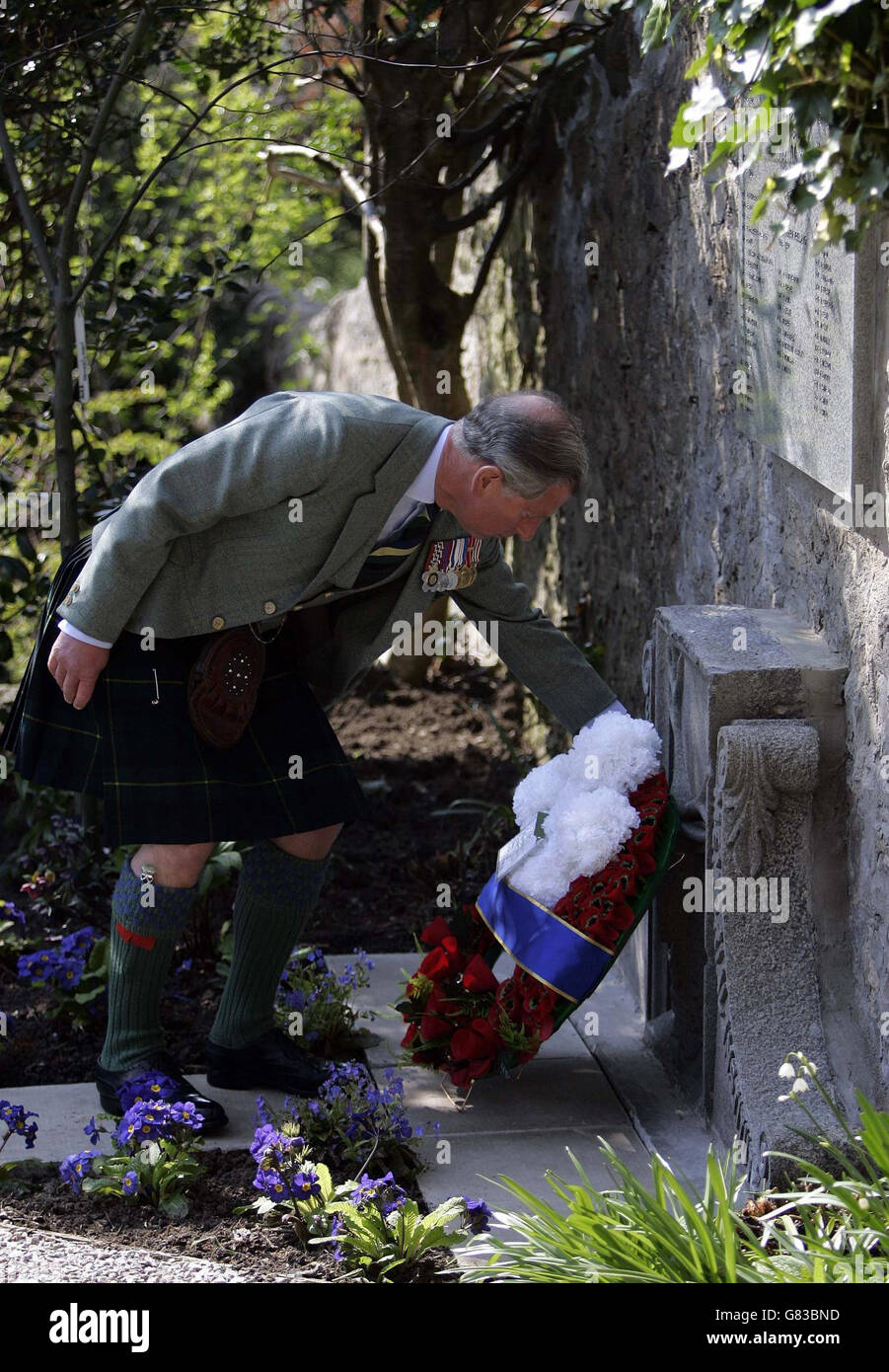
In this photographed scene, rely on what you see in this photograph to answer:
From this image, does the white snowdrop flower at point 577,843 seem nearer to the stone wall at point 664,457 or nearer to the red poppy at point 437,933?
the red poppy at point 437,933

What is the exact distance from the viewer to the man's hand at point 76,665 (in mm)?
2588

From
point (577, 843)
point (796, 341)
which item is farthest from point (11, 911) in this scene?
point (796, 341)

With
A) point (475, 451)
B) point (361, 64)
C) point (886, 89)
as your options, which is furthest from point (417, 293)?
point (886, 89)

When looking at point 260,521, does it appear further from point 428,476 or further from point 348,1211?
point 348,1211

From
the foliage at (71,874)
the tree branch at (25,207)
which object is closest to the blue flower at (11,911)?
the foliage at (71,874)

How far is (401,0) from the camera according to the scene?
14.6 feet

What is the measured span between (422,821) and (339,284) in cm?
933

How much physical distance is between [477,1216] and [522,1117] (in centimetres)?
49

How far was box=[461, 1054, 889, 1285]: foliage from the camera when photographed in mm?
2012

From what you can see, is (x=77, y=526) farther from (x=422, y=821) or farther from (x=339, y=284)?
(x=339, y=284)

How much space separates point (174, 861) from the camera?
2.76 m

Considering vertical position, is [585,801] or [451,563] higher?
[451,563]

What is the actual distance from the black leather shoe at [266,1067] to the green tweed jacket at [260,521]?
35.7 inches

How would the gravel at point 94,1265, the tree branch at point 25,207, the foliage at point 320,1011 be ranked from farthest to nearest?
the tree branch at point 25,207 → the foliage at point 320,1011 → the gravel at point 94,1265
